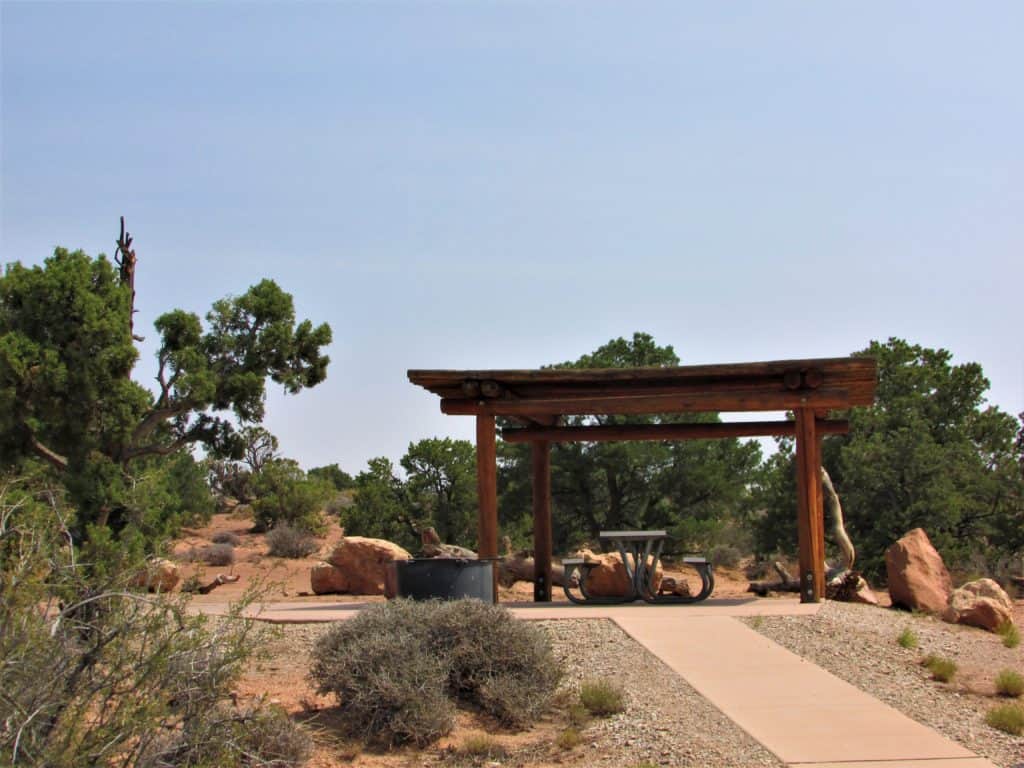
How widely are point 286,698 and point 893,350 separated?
2004 centimetres

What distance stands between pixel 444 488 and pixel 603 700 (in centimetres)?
1687

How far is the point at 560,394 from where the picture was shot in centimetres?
1438

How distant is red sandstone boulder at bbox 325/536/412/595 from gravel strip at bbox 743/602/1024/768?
22.9 ft

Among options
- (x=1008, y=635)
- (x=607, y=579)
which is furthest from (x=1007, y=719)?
(x=607, y=579)

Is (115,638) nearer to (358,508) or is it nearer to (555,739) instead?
(555,739)

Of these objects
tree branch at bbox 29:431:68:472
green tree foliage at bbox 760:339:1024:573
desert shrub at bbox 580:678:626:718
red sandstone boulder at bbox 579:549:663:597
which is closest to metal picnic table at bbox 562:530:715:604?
red sandstone boulder at bbox 579:549:663:597

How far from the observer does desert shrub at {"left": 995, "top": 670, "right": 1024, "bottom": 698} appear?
9.52 metres

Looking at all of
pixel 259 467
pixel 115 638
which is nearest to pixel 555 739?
pixel 115 638

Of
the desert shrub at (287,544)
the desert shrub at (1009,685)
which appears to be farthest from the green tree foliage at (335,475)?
the desert shrub at (1009,685)

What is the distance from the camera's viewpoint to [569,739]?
7902 mm

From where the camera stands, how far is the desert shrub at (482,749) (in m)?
7.80

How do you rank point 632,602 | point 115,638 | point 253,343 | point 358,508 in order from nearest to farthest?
1. point 115,638
2. point 632,602
3. point 253,343
4. point 358,508

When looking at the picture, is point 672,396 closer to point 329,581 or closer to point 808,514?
point 808,514

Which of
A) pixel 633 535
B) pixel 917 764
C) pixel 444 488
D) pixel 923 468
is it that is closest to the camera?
pixel 917 764
